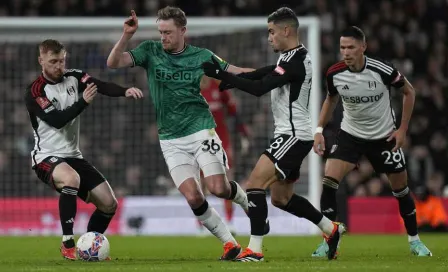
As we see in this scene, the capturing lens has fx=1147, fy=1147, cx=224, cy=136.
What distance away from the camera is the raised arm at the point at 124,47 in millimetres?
9555

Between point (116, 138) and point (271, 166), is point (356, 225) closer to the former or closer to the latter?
point (116, 138)

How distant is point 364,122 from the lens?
10.4m

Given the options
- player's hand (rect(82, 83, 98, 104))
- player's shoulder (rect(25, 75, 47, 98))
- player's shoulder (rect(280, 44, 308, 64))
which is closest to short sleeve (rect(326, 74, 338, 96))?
player's shoulder (rect(280, 44, 308, 64))

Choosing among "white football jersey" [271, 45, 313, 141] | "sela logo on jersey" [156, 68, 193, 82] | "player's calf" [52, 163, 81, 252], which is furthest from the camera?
"player's calf" [52, 163, 81, 252]

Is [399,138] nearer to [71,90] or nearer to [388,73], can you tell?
[388,73]

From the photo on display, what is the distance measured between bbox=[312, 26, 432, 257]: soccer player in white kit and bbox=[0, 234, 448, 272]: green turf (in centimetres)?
58

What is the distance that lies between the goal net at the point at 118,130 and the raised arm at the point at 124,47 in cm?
611

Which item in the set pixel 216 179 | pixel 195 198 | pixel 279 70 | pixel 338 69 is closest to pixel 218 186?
pixel 216 179

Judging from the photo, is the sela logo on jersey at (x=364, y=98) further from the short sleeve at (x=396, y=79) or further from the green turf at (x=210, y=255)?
the green turf at (x=210, y=255)

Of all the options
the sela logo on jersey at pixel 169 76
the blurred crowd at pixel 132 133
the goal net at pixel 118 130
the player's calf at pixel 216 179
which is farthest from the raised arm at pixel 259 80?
the goal net at pixel 118 130

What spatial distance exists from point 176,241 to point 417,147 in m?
5.97

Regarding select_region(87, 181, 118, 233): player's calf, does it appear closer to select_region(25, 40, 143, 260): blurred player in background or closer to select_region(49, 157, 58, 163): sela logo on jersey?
select_region(25, 40, 143, 260): blurred player in background

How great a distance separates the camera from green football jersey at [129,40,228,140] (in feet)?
32.2

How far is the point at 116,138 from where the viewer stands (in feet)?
55.4
